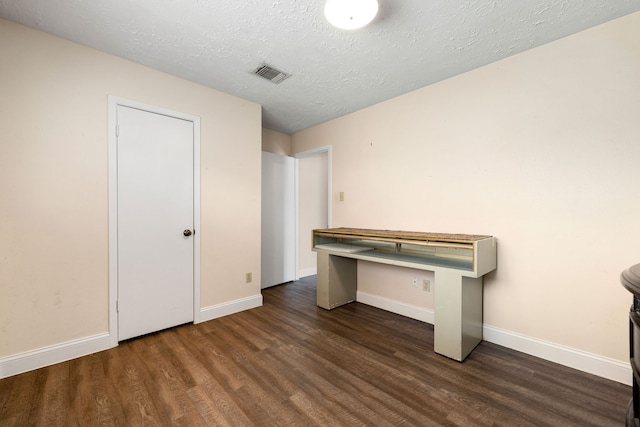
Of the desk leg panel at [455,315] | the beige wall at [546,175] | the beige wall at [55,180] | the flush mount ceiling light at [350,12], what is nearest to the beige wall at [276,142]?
the beige wall at [55,180]

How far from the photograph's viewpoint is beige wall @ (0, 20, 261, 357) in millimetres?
1865

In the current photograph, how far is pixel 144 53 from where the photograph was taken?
86.4 inches

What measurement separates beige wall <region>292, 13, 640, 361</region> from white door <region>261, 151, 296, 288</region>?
2013mm

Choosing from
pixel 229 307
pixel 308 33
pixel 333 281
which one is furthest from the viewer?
pixel 333 281

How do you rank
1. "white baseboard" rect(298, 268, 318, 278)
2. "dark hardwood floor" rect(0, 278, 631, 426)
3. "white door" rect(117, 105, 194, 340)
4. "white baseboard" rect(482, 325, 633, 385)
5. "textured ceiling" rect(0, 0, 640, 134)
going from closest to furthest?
"dark hardwood floor" rect(0, 278, 631, 426)
"textured ceiling" rect(0, 0, 640, 134)
"white baseboard" rect(482, 325, 633, 385)
"white door" rect(117, 105, 194, 340)
"white baseboard" rect(298, 268, 318, 278)

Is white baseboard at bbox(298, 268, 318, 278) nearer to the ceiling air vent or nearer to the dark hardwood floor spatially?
the dark hardwood floor

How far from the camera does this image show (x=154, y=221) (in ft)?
8.14

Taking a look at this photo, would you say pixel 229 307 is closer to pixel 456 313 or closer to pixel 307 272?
pixel 307 272

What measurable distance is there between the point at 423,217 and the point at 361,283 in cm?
118

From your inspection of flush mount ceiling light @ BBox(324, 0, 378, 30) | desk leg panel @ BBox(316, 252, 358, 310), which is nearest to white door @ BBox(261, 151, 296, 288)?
desk leg panel @ BBox(316, 252, 358, 310)

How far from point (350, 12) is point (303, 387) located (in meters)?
2.36

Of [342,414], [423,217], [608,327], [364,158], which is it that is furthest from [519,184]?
[342,414]

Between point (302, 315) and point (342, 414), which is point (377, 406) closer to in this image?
point (342, 414)

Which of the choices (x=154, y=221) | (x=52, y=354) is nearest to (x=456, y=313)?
(x=154, y=221)
